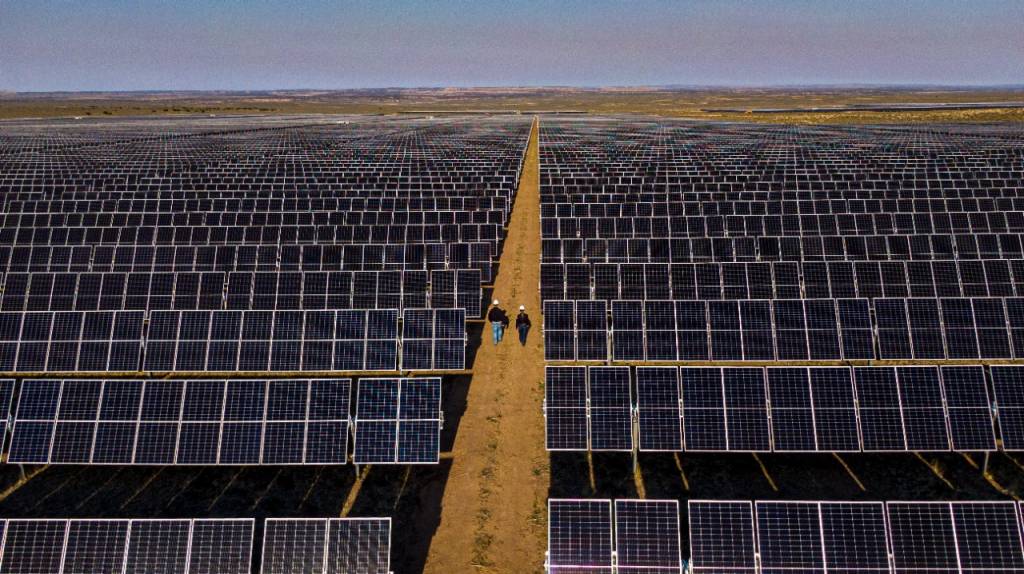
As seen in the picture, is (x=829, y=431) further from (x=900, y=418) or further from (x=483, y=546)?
(x=483, y=546)

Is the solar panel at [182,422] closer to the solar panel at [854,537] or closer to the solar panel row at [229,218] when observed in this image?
the solar panel at [854,537]

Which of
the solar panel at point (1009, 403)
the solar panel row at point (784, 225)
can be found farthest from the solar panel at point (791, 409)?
the solar panel row at point (784, 225)

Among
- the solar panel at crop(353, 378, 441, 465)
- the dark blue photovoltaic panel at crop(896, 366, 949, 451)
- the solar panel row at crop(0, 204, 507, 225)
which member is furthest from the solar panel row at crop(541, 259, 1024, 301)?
the solar panel row at crop(0, 204, 507, 225)

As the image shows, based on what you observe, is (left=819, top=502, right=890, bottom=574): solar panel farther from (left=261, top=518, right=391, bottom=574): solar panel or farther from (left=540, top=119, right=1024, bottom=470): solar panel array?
(left=261, top=518, right=391, bottom=574): solar panel

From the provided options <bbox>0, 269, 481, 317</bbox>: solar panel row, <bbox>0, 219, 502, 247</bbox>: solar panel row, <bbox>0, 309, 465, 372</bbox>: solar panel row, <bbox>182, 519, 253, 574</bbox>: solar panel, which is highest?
<bbox>0, 219, 502, 247</bbox>: solar panel row

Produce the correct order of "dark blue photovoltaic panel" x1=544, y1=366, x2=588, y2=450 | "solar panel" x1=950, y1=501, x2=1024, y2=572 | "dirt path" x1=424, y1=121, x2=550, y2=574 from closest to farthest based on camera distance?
"solar panel" x1=950, y1=501, x2=1024, y2=572, "dirt path" x1=424, y1=121, x2=550, y2=574, "dark blue photovoltaic panel" x1=544, y1=366, x2=588, y2=450

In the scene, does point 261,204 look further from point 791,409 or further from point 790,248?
point 791,409
